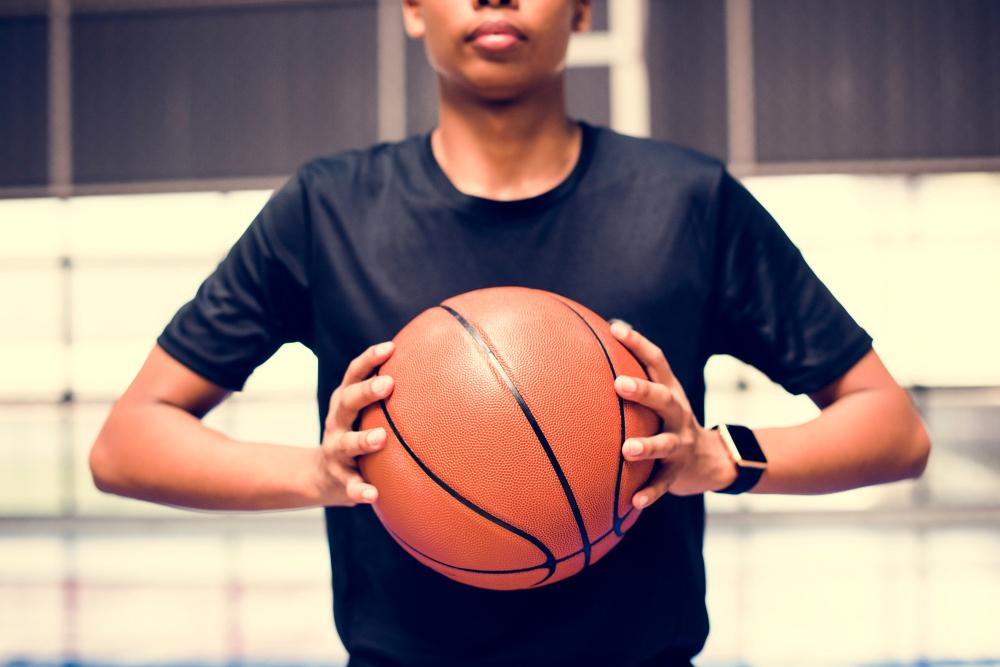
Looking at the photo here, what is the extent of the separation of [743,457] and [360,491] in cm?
40

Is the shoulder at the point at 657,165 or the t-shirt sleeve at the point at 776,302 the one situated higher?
the shoulder at the point at 657,165

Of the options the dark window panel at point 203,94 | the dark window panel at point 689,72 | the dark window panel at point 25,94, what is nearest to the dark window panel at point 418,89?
the dark window panel at point 203,94

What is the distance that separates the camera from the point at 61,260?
5543 millimetres

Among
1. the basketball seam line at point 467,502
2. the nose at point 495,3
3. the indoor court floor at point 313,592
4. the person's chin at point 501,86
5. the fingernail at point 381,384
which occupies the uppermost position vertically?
the nose at point 495,3

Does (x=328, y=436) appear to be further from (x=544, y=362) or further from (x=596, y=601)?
(x=596, y=601)

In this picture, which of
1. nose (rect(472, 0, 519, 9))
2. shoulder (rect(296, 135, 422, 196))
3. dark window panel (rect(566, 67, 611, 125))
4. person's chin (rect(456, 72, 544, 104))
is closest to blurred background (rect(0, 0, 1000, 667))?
dark window panel (rect(566, 67, 611, 125))

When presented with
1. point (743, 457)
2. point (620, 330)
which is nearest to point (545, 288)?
point (620, 330)

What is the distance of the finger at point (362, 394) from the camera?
2.65ft

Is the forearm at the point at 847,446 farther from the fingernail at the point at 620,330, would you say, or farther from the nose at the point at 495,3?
the nose at the point at 495,3

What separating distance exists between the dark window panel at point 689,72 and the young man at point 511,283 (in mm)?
4035

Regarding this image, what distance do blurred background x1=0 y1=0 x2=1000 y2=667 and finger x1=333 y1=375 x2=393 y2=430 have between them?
3831 millimetres

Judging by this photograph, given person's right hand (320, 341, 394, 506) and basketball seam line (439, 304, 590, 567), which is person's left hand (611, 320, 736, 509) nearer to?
basketball seam line (439, 304, 590, 567)

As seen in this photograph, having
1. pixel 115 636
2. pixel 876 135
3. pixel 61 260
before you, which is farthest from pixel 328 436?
pixel 61 260

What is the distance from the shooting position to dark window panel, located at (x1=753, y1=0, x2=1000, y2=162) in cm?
490
